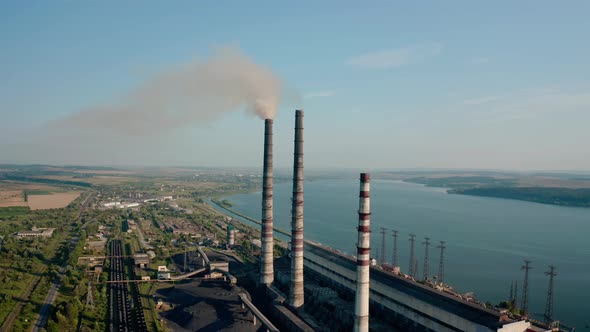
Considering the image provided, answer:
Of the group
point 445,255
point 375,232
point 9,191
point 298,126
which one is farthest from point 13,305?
point 9,191

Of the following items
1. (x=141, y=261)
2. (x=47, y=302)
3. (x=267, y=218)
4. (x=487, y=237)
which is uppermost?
(x=267, y=218)

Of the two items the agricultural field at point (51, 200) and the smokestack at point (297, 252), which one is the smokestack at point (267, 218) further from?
the agricultural field at point (51, 200)

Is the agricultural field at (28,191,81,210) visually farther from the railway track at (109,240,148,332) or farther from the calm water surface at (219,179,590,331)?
the railway track at (109,240,148,332)

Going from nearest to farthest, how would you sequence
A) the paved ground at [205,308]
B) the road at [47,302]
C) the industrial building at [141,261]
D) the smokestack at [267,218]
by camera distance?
the paved ground at [205,308] < the road at [47,302] < the smokestack at [267,218] < the industrial building at [141,261]

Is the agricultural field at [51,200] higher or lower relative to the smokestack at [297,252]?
lower

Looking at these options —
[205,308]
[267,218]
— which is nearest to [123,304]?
[205,308]

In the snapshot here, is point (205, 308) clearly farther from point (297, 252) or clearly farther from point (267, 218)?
point (267, 218)

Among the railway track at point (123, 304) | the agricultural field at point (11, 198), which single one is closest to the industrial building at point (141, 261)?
the railway track at point (123, 304)
